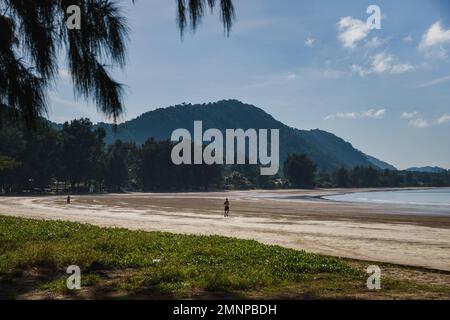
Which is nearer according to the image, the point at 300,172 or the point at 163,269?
the point at 163,269

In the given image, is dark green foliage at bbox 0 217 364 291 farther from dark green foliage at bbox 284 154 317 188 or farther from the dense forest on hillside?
dark green foliage at bbox 284 154 317 188

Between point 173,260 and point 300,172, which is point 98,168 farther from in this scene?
point 173,260

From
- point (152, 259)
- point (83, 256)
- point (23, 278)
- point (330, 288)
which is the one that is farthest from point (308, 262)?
point (23, 278)

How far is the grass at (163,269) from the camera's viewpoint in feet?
27.2

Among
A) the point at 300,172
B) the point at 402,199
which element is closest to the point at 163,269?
the point at 402,199

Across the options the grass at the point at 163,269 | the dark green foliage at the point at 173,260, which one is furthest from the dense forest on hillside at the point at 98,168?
the grass at the point at 163,269

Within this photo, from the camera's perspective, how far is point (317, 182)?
18162 cm

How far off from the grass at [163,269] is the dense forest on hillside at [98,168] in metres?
55.0

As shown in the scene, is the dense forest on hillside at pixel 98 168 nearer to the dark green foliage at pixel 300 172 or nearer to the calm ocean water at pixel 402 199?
the dark green foliage at pixel 300 172

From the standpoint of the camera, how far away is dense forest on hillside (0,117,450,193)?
287ft

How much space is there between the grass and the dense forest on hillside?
180 feet

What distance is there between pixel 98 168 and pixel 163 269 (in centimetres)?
10111

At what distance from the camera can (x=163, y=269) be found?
32.7 feet

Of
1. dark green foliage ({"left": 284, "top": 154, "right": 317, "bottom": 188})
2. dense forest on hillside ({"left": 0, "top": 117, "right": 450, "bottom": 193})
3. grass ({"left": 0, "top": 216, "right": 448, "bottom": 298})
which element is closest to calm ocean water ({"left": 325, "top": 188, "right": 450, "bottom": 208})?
dense forest on hillside ({"left": 0, "top": 117, "right": 450, "bottom": 193})
